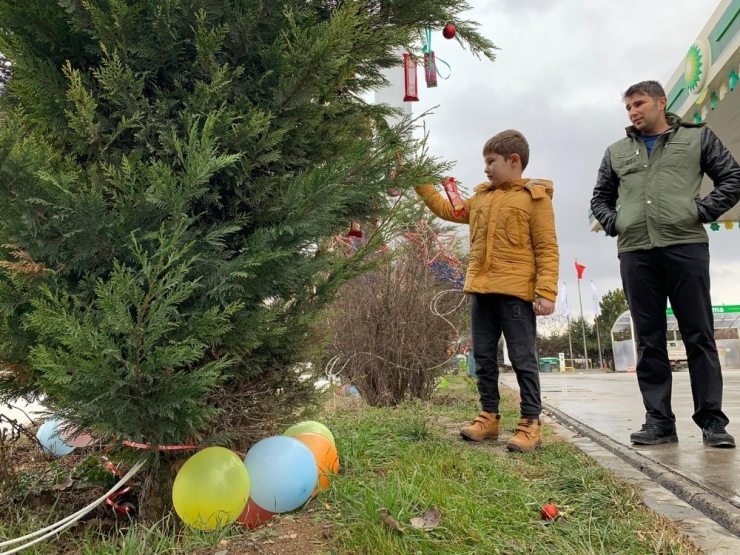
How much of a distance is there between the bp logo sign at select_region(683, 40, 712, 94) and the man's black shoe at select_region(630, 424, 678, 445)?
5.07m

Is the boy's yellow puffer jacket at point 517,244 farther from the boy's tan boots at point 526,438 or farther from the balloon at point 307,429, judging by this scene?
the balloon at point 307,429

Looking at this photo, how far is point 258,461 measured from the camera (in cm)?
212

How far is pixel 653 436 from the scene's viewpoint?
319 centimetres

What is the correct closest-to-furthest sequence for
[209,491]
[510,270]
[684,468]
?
[209,491], [684,468], [510,270]

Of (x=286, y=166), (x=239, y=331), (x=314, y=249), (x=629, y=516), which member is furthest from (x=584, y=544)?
(x=286, y=166)

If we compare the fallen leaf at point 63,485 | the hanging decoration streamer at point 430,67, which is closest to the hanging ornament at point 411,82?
the hanging decoration streamer at point 430,67

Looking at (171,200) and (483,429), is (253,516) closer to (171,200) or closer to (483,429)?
(171,200)

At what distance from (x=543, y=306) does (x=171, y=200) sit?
6.91 feet

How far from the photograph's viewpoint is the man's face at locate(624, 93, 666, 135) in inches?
129

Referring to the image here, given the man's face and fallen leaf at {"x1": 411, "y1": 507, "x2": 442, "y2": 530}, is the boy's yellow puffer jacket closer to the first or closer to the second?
the man's face

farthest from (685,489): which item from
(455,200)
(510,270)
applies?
(455,200)

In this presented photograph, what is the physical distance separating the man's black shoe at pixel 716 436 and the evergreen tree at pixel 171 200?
2094mm

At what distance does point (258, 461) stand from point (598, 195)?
2.63 metres

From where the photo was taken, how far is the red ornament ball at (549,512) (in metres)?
1.85
